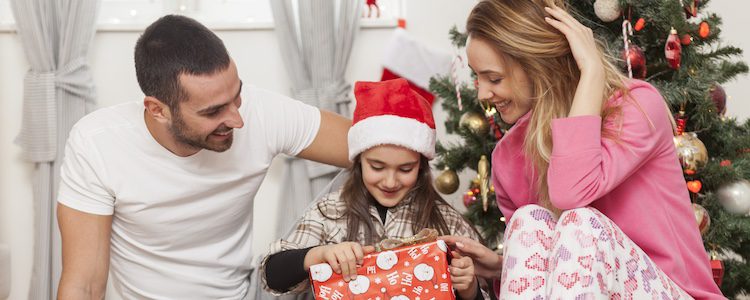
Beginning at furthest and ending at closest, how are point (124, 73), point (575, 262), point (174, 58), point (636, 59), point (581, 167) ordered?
point (124, 73), point (636, 59), point (174, 58), point (581, 167), point (575, 262)

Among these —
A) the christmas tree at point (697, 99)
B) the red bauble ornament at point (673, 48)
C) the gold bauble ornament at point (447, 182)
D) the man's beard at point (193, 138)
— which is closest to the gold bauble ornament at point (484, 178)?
the christmas tree at point (697, 99)

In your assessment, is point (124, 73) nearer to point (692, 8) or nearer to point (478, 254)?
point (478, 254)

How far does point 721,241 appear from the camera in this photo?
2.19m

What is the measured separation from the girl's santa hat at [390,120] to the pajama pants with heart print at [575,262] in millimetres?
406

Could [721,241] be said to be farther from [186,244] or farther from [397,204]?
[186,244]

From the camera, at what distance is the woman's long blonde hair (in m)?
1.68

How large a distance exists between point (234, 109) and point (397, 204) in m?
0.46

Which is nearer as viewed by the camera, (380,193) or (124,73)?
(380,193)

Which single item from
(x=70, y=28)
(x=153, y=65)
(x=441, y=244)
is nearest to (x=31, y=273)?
(x=70, y=28)

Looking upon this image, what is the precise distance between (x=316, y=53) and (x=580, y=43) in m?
1.55

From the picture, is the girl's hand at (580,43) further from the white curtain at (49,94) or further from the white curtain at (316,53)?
the white curtain at (49,94)

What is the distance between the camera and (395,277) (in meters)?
1.69

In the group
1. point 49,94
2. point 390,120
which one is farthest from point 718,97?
point 49,94

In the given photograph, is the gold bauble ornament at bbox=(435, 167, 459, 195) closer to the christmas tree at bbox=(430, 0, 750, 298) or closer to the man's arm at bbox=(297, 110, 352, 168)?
the christmas tree at bbox=(430, 0, 750, 298)
